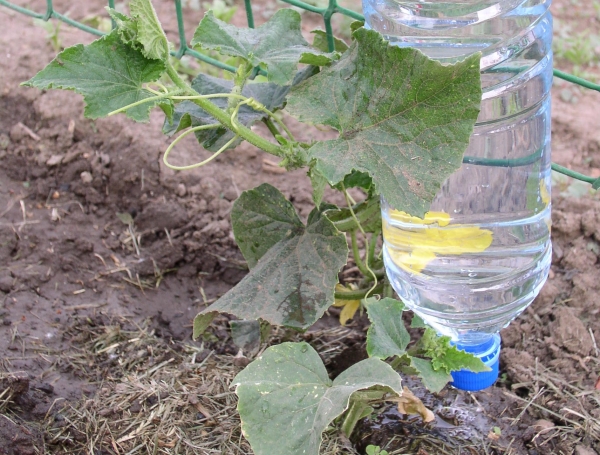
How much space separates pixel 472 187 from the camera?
190cm

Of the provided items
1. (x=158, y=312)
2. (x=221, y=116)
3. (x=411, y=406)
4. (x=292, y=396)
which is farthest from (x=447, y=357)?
(x=158, y=312)

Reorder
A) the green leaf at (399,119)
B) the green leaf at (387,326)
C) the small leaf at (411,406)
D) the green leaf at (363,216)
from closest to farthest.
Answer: the green leaf at (399,119)
the green leaf at (387,326)
the small leaf at (411,406)
the green leaf at (363,216)

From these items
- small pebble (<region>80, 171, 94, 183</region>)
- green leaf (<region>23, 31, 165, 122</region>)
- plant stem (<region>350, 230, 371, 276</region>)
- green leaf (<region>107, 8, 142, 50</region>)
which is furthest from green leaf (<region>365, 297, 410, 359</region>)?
small pebble (<region>80, 171, 94, 183</region>)

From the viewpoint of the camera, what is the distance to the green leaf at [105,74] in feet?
5.18

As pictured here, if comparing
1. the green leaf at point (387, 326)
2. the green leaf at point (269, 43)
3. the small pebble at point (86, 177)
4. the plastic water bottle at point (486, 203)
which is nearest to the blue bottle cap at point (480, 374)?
the plastic water bottle at point (486, 203)

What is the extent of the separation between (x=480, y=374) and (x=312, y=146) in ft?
2.44

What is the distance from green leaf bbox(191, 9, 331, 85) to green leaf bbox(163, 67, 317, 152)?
0.09 m

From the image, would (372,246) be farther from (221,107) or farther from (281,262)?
(221,107)

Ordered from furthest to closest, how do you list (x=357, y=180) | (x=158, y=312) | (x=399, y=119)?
(x=158, y=312) < (x=357, y=180) < (x=399, y=119)

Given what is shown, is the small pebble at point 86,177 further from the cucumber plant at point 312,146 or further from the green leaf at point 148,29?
the green leaf at point 148,29

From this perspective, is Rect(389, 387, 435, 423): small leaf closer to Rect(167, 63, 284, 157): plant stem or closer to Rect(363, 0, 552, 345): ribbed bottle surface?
Rect(363, 0, 552, 345): ribbed bottle surface

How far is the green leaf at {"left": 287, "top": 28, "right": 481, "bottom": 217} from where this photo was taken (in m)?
1.46

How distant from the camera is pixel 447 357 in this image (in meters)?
1.71

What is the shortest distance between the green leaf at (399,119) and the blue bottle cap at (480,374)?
57cm
